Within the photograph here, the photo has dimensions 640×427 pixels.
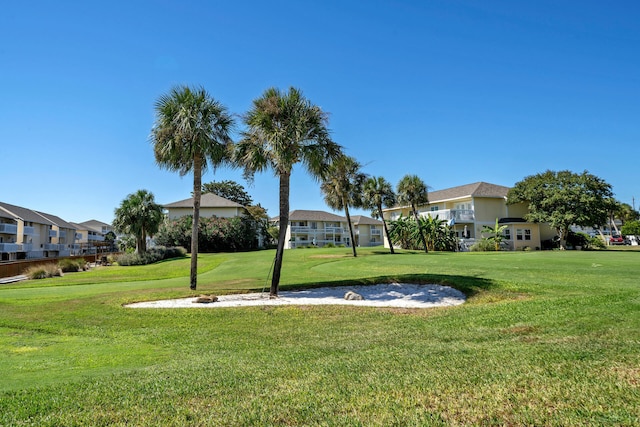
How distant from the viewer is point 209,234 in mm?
54812

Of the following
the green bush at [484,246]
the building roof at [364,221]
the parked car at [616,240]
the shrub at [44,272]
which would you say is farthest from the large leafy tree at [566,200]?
the shrub at [44,272]

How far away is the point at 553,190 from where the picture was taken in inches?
1799

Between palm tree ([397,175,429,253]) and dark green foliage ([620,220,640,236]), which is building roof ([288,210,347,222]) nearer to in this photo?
palm tree ([397,175,429,253])

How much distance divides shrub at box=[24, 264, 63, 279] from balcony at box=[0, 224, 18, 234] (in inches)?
1045

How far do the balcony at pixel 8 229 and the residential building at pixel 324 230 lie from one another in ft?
133

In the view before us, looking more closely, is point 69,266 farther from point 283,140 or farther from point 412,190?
point 412,190

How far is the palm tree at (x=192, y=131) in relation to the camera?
647 inches

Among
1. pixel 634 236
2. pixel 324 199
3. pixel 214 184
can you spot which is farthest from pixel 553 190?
pixel 214 184

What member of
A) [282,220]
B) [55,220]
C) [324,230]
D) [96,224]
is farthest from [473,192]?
[96,224]

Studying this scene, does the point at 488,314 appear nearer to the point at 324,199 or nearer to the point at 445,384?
the point at 445,384

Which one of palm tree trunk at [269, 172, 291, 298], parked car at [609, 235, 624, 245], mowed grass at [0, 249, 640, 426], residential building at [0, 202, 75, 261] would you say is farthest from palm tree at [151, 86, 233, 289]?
parked car at [609, 235, 624, 245]

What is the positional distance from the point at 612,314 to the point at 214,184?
81260 millimetres

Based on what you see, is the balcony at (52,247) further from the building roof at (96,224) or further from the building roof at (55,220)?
the building roof at (96,224)

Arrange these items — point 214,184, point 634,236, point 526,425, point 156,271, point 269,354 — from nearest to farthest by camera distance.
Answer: point 526,425 < point 269,354 < point 156,271 < point 634,236 < point 214,184
